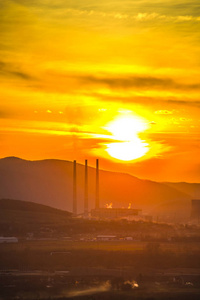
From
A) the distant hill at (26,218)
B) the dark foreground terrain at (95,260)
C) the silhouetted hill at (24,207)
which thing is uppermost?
the silhouetted hill at (24,207)

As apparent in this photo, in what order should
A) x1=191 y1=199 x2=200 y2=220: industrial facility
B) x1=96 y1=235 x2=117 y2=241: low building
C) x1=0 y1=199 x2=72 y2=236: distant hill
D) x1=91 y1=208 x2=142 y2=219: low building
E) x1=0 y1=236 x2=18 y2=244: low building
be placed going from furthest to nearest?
x1=191 y1=199 x2=200 y2=220: industrial facility < x1=91 y1=208 x2=142 y2=219: low building < x1=0 y1=199 x2=72 y2=236: distant hill < x1=96 y1=235 x2=117 y2=241: low building < x1=0 y1=236 x2=18 y2=244: low building

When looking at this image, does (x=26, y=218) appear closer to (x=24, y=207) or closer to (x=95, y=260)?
(x=24, y=207)

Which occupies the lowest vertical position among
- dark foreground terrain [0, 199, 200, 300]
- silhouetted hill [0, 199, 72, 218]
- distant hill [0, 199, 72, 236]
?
dark foreground terrain [0, 199, 200, 300]

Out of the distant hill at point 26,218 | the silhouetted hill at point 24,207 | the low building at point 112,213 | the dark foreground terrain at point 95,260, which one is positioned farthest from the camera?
the low building at point 112,213

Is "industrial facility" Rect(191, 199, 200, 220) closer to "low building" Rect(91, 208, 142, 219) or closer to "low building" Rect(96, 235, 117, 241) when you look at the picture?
"low building" Rect(91, 208, 142, 219)

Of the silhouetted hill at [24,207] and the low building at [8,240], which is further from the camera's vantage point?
the silhouetted hill at [24,207]

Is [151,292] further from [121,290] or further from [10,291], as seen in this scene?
[10,291]

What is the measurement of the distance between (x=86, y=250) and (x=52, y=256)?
16.9 ft

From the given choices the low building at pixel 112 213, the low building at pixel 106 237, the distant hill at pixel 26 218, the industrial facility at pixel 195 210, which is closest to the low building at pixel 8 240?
the distant hill at pixel 26 218

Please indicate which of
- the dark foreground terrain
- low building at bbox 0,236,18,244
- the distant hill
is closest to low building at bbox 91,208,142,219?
the distant hill

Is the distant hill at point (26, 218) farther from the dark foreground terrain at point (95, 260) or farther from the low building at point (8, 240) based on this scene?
the low building at point (8, 240)

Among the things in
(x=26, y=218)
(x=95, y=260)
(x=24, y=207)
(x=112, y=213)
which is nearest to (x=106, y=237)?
(x=95, y=260)

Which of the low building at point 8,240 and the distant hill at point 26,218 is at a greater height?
the distant hill at point 26,218

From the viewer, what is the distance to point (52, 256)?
73.9 metres
